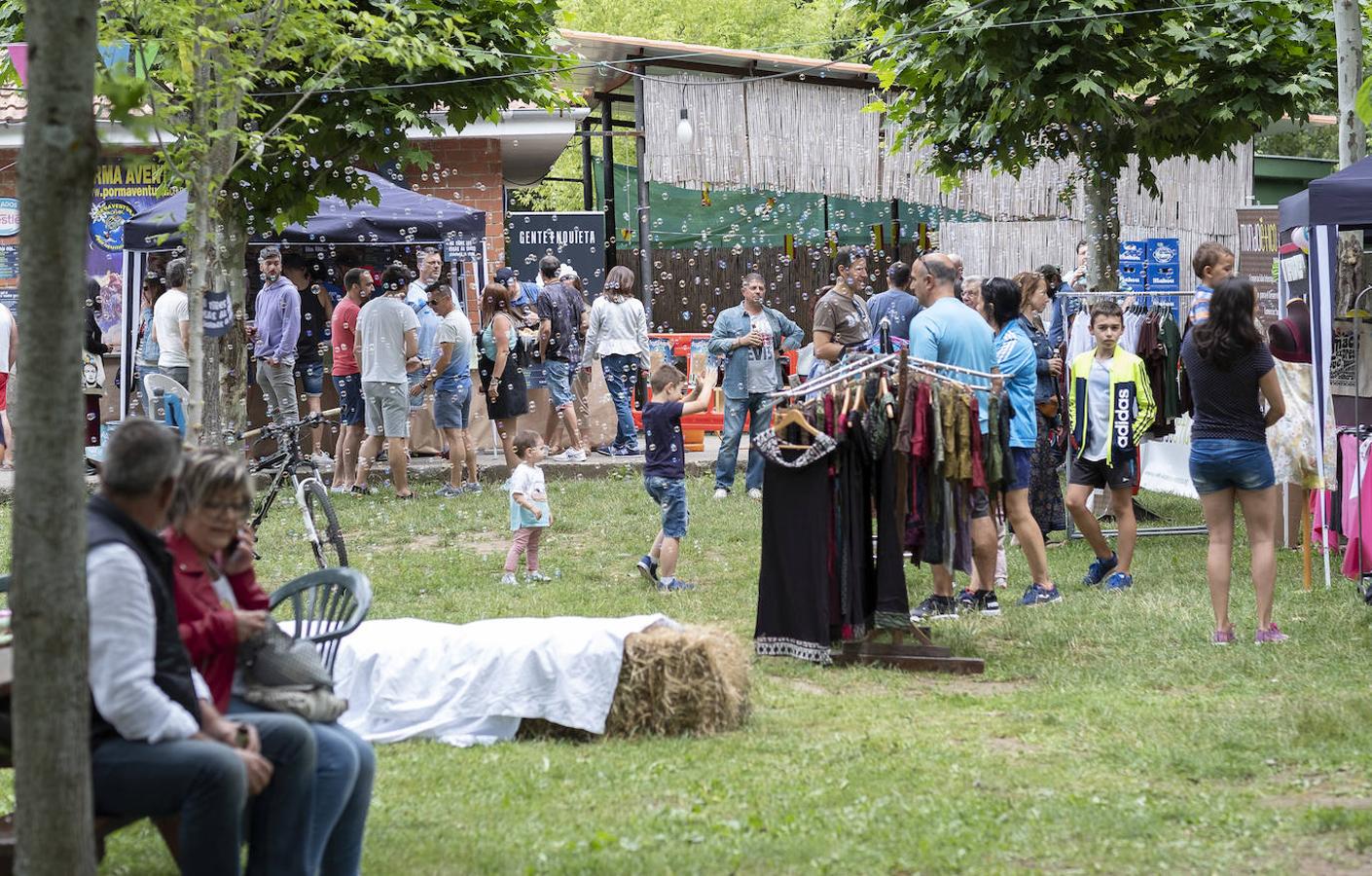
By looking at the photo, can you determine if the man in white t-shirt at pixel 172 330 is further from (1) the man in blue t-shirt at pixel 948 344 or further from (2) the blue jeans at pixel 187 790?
(2) the blue jeans at pixel 187 790

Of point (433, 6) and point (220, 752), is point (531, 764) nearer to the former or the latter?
A: point (220, 752)

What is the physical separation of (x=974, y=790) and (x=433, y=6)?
894cm

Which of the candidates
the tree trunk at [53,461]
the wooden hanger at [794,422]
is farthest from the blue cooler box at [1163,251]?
the tree trunk at [53,461]

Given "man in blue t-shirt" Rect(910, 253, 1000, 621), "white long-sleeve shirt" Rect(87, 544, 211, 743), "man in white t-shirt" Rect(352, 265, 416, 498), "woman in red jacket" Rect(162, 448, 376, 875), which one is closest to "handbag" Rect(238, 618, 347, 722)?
"woman in red jacket" Rect(162, 448, 376, 875)

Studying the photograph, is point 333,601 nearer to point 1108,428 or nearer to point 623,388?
point 1108,428

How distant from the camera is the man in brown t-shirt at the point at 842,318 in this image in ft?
40.5

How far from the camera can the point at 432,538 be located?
469 inches

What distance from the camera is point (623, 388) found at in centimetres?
1559

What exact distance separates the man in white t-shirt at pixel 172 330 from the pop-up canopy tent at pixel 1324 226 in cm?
869

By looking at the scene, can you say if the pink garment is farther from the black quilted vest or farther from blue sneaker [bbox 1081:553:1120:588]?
the black quilted vest

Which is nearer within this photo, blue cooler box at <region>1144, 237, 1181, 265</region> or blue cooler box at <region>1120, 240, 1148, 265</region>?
blue cooler box at <region>1120, 240, 1148, 265</region>

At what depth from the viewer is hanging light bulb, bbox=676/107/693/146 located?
62.5 feet

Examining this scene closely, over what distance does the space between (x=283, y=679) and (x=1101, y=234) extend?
10.3 m

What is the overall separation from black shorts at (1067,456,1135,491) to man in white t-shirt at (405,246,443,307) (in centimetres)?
656
